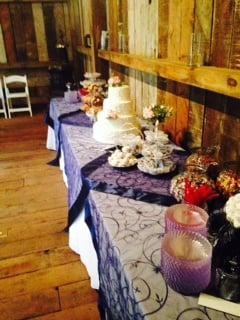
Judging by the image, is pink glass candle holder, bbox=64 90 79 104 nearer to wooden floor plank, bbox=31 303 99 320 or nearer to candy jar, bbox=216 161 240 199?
wooden floor plank, bbox=31 303 99 320

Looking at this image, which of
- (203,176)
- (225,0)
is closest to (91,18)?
(225,0)

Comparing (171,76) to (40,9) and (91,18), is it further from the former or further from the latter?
(40,9)

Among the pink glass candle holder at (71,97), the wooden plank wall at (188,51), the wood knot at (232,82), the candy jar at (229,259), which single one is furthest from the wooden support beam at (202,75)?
the pink glass candle holder at (71,97)

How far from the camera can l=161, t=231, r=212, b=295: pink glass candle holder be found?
697 millimetres

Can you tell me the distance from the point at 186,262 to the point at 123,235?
1.02 ft

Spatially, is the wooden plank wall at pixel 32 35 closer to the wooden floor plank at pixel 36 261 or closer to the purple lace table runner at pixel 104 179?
the purple lace table runner at pixel 104 179

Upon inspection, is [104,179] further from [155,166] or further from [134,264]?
[134,264]

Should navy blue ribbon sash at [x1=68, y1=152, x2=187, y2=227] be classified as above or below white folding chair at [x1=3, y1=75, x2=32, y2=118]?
A: above

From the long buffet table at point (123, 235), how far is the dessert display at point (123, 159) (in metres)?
0.03

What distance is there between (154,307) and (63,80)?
5.05 metres

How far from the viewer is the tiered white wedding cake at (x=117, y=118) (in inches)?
70.1

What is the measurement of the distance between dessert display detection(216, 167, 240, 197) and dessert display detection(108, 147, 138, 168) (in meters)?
0.51

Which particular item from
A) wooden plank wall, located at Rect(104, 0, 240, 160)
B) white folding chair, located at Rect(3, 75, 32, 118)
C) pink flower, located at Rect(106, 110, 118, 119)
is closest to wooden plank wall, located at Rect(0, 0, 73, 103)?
white folding chair, located at Rect(3, 75, 32, 118)

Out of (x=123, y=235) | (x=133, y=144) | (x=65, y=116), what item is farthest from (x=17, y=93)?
(x=123, y=235)
